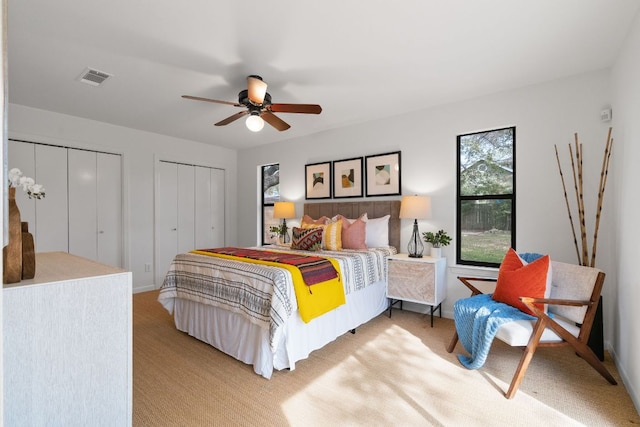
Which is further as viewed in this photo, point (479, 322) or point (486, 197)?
point (486, 197)

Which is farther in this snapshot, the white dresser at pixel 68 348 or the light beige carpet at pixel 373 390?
the light beige carpet at pixel 373 390

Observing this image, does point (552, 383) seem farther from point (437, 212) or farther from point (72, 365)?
point (72, 365)

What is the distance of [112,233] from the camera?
15.0 ft

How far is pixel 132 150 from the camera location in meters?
4.70

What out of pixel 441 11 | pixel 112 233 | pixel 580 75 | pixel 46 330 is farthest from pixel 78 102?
pixel 580 75

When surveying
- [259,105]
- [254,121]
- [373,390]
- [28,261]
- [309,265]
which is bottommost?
[373,390]

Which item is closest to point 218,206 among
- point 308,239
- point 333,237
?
point 308,239

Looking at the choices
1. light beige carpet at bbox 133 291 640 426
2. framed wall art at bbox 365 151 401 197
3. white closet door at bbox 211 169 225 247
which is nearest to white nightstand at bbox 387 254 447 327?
light beige carpet at bbox 133 291 640 426

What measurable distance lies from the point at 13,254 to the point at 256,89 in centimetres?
203

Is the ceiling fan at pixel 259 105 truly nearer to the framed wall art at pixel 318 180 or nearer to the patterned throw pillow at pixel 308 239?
the patterned throw pillow at pixel 308 239

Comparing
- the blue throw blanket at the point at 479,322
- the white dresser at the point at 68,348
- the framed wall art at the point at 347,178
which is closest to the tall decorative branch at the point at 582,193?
the blue throw blanket at the point at 479,322

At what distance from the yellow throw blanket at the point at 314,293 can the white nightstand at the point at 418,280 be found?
0.92m

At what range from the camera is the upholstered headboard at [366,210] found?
397cm

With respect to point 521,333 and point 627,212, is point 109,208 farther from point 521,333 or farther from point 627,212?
point 627,212
